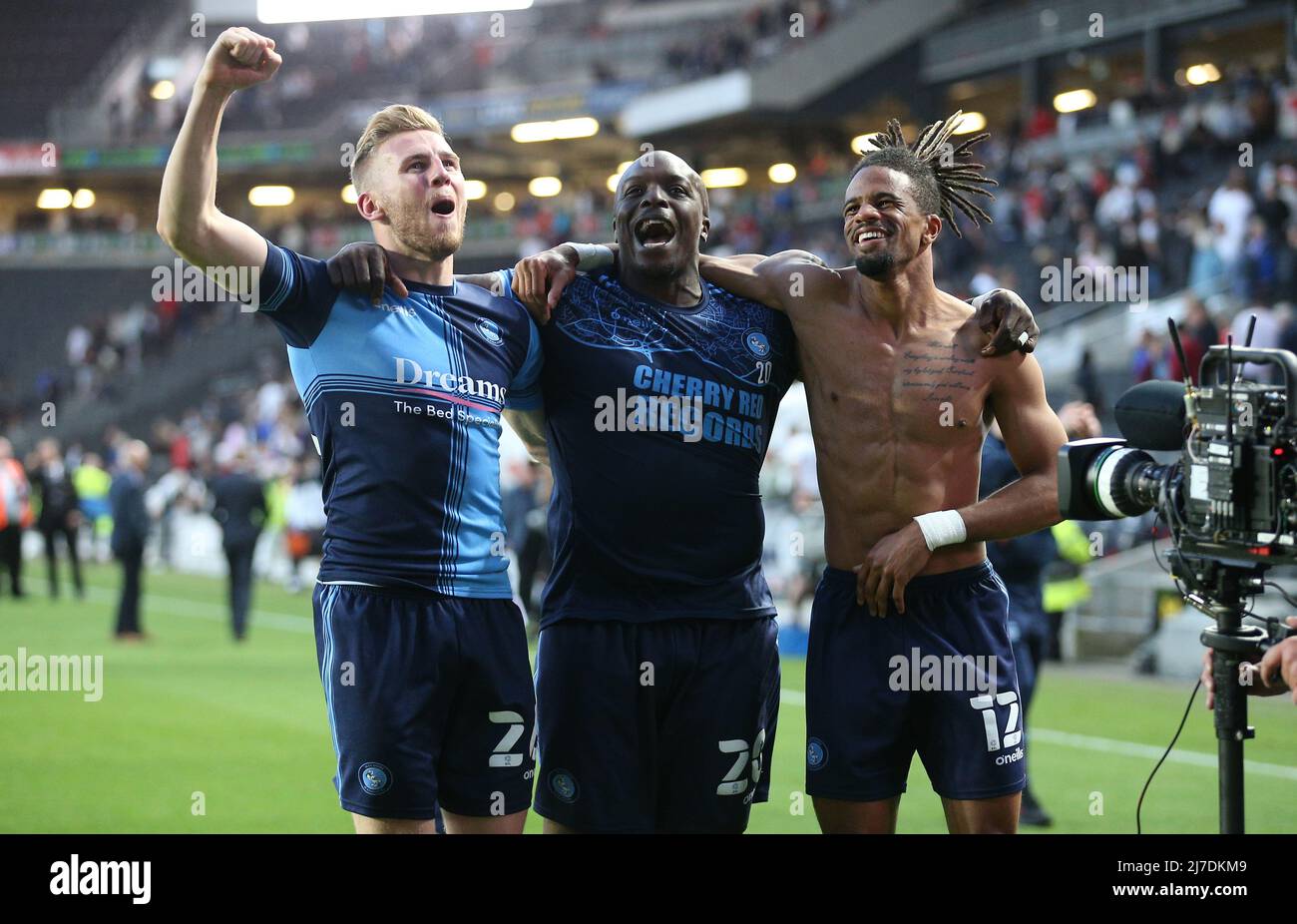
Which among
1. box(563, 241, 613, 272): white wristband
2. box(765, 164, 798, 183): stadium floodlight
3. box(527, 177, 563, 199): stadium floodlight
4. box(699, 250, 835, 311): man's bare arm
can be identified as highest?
box(527, 177, 563, 199): stadium floodlight

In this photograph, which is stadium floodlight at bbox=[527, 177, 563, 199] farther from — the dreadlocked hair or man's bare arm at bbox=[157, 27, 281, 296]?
man's bare arm at bbox=[157, 27, 281, 296]

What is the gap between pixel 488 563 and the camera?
4.05 m

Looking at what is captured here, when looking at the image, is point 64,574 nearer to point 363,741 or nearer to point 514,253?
point 514,253

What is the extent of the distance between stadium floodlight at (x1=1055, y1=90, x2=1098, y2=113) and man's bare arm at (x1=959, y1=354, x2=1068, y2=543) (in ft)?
92.7

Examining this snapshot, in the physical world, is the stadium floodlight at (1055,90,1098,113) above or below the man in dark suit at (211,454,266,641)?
above

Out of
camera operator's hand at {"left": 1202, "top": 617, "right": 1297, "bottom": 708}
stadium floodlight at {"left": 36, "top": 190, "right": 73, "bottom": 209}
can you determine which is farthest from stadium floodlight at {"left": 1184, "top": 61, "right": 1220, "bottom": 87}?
stadium floodlight at {"left": 36, "top": 190, "right": 73, "bottom": 209}

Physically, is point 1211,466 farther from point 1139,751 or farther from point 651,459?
point 1139,751

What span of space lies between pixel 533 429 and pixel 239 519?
35.4ft

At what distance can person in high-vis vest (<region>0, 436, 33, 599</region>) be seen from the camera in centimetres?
1859

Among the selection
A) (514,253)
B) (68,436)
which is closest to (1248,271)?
(514,253)

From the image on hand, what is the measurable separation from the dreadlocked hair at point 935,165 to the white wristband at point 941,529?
978mm

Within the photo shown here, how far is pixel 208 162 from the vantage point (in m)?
3.75

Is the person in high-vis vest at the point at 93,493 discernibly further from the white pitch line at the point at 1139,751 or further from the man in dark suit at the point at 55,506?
the white pitch line at the point at 1139,751

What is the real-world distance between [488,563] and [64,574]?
891 inches
